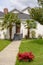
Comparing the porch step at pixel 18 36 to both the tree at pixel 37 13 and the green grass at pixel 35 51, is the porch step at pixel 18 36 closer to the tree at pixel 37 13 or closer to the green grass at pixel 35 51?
the tree at pixel 37 13

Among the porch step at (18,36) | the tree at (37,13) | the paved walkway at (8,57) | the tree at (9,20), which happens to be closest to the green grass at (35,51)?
the paved walkway at (8,57)

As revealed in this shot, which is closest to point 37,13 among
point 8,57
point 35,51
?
point 35,51

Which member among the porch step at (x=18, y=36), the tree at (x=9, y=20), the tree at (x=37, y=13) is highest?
the tree at (x=37, y=13)

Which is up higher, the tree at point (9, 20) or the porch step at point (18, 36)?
the tree at point (9, 20)

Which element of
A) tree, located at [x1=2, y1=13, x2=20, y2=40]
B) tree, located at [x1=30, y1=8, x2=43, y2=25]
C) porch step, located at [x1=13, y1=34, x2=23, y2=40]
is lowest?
porch step, located at [x1=13, y1=34, x2=23, y2=40]

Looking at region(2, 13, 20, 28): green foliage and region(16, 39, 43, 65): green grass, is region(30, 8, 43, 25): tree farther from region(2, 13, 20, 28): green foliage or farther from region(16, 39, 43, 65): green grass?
region(2, 13, 20, 28): green foliage

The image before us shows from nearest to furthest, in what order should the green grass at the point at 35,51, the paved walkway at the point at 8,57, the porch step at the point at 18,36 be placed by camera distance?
the green grass at the point at 35,51 → the paved walkway at the point at 8,57 → the porch step at the point at 18,36

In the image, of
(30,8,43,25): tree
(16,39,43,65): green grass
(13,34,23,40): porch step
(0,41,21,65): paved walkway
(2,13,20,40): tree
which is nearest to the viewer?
(16,39,43,65): green grass

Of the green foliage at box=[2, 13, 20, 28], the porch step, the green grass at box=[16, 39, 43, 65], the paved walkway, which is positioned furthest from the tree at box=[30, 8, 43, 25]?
the porch step

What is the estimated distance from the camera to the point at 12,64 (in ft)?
40.7

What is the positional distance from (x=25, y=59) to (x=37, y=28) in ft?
87.0

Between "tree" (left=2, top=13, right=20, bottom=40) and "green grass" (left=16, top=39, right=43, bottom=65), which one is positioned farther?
"tree" (left=2, top=13, right=20, bottom=40)

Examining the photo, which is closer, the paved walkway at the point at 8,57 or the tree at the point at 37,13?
the paved walkway at the point at 8,57

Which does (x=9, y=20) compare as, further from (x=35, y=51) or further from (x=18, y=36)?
(x=35, y=51)
